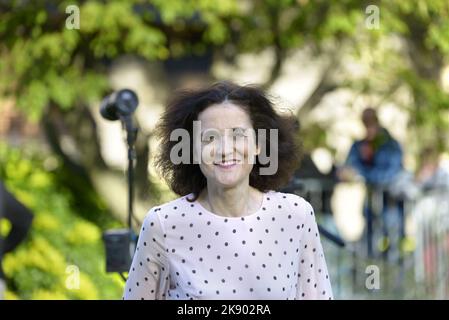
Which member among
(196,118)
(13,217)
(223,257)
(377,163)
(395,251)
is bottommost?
(395,251)

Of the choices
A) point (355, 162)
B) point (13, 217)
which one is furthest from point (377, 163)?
point (13, 217)

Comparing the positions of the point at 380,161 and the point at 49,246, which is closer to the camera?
the point at 49,246

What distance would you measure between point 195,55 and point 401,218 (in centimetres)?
324

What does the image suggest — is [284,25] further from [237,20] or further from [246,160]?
[246,160]

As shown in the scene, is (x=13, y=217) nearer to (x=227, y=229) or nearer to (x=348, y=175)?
(x=227, y=229)

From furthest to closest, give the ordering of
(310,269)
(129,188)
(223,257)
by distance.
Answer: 1. (129,188)
2. (310,269)
3. (223,257)

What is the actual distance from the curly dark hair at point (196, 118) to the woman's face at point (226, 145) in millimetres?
41

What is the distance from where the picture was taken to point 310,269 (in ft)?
9.60

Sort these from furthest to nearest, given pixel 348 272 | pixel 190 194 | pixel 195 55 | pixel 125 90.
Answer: pixel 195 55
pixel 348 272
pixel 125 90
pixel 190 194

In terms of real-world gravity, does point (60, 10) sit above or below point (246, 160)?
above

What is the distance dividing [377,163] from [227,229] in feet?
20.4

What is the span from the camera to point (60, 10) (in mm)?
9078
